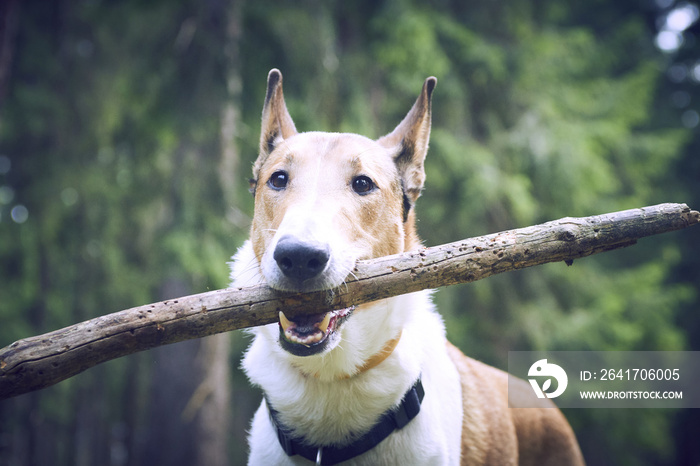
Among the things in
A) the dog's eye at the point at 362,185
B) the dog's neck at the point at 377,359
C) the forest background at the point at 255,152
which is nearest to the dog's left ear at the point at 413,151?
the dog's eye at the point at 362,185

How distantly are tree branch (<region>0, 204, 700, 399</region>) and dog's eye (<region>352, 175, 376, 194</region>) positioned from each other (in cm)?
66

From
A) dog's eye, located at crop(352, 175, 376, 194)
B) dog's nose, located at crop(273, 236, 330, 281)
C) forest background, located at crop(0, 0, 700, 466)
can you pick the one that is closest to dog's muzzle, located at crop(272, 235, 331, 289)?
dog's nose, located at crop(273, 236, 330, 281)

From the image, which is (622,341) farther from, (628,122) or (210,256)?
(210,256)

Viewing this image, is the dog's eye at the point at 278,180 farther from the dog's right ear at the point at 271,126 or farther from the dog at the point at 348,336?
the dog's right ear at the point at 271,126

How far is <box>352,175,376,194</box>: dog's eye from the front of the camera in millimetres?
2997

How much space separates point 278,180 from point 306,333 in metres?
1.06

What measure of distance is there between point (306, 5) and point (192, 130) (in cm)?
262

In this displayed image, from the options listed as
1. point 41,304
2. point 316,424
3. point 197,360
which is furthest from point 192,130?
point 41,304

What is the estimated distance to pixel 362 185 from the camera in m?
3.03

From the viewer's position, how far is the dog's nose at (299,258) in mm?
2221

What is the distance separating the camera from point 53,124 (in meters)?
10.8

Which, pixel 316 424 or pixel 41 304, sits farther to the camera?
pixel 41 304

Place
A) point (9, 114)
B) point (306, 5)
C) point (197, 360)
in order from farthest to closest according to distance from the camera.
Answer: point (9, 114) < point (306, 5) < point (197, 360)

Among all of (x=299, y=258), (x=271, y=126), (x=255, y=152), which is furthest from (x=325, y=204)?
(x=255, y=152)
